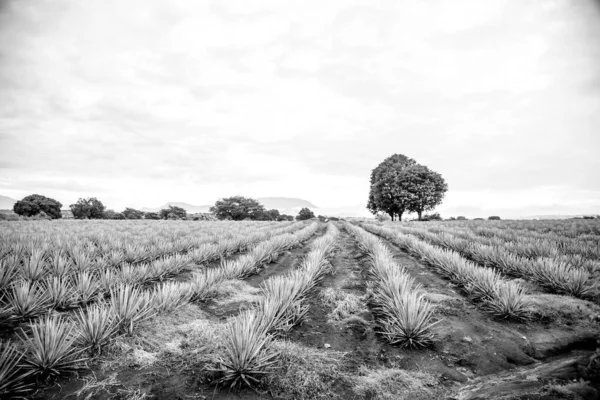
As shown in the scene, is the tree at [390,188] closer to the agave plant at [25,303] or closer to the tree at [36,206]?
the agave plant at [25,303]

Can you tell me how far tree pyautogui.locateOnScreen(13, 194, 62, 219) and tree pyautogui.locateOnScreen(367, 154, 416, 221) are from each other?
54.2 metres

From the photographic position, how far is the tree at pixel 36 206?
39.8 meters

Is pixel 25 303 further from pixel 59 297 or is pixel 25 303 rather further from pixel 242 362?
pixel 242 362

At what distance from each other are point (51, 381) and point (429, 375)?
334 cm

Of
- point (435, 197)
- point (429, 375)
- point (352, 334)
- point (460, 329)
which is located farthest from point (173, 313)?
point (435, 197)

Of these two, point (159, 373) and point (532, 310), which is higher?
point (532, 310)

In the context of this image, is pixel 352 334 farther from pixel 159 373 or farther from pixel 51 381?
pixel 51 381

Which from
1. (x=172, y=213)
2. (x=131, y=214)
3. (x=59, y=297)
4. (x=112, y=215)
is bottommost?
(x=112, y=215)

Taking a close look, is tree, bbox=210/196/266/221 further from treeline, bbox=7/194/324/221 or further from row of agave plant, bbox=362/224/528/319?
row of agave plant, bbox=362/224/528/319

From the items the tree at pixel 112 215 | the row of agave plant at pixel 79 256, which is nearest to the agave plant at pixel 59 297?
the row of agave plant at pixel 79 256

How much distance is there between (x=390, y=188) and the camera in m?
38.1

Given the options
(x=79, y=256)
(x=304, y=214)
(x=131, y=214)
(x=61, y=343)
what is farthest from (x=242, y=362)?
(x=304, y=214)

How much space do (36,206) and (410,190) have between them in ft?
201

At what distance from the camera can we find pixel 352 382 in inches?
86.3
